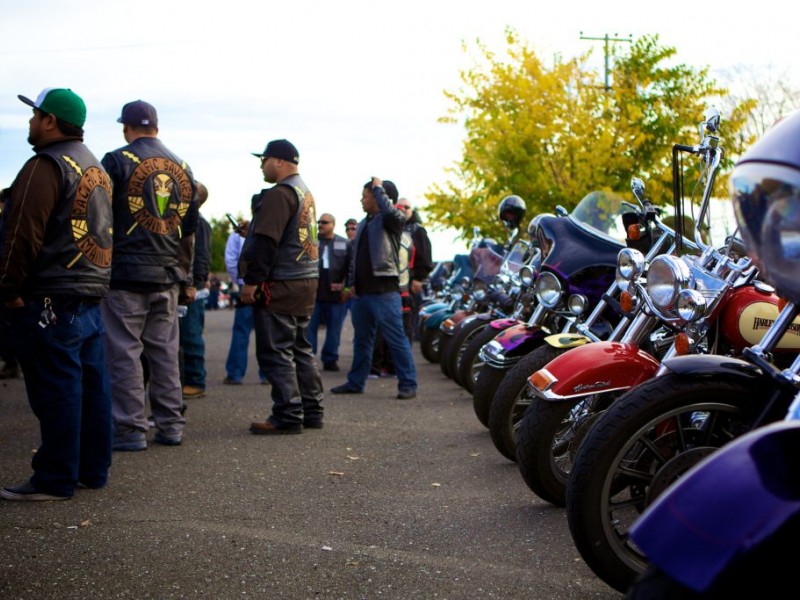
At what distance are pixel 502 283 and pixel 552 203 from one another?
38.5 ft

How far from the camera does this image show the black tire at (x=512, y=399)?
209 inches

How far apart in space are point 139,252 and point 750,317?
3639 millimetres

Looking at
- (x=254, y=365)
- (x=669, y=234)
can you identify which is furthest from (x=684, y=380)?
(x=254, y=365)

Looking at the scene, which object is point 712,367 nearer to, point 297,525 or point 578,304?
point 297,525

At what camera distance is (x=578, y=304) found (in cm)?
595

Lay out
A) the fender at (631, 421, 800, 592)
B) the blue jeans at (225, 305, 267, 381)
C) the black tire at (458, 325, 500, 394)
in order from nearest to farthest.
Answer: the fender at (631, 421, 800, 592) → the black tire at (458, 325, 500, 394) → the blue jeans at (225, 305, 267, 381)

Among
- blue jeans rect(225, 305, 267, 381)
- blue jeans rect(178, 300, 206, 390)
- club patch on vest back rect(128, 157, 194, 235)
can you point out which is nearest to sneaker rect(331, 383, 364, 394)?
blue jeans rect(225, 305, 267, 381)

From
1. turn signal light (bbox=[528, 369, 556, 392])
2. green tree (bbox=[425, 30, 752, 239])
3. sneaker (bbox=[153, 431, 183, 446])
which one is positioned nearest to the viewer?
turn signal light (bbox=[528, 369, 556, 392])

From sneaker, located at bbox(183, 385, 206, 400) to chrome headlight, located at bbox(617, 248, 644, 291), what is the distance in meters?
5.51

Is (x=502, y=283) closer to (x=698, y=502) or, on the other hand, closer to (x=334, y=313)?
(x=334, y=313)

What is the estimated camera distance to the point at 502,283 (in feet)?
30.5

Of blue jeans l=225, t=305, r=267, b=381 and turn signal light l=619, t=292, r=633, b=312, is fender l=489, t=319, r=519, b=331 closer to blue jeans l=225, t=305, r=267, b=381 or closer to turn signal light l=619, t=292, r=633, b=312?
turn signal light l=619, t=292, r=633, b=312

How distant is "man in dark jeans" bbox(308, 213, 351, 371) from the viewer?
11.9 metres

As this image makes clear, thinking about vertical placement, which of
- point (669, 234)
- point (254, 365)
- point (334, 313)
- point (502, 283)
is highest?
point (669, 234)
